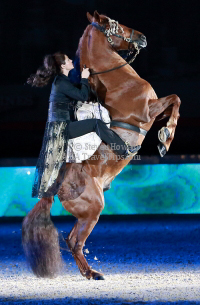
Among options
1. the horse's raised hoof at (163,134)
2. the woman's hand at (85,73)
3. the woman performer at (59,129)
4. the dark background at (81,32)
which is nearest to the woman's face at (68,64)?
the woman performer at (59,129)

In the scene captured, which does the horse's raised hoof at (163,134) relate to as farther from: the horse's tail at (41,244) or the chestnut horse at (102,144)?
the horse's tail at (41,244)

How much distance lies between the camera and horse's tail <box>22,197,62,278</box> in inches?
151

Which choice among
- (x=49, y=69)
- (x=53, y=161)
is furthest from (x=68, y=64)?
(x=53, y=161)

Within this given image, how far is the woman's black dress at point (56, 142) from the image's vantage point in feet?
12.1

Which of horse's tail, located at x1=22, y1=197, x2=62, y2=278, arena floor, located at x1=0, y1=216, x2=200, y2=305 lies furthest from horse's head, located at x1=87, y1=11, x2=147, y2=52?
arena floor, located at x1=0, y1=216, x2=200, y2=305

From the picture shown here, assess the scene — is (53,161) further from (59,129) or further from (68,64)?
(68,64)

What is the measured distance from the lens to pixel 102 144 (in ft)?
12.6

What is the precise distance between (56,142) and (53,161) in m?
0.16

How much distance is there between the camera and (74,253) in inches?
152

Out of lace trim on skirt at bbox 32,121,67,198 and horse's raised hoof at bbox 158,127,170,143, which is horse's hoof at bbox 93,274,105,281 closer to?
lace trim on skirt at bbox 32,121,67,198

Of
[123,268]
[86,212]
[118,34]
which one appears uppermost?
[118,34]

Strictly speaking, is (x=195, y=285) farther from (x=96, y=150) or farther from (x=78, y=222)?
(x=96, y=150)

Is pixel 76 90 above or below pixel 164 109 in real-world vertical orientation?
above

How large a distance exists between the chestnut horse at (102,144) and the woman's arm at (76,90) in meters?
0.27
